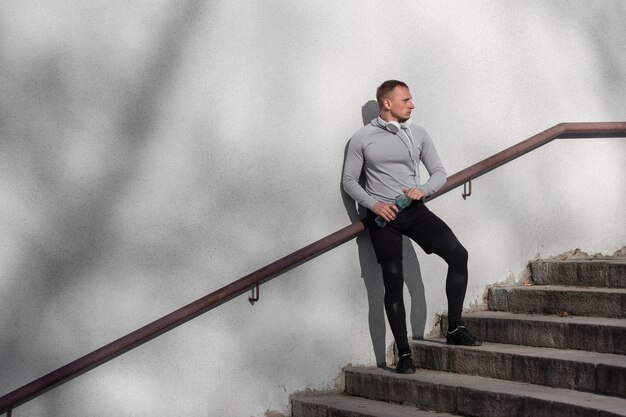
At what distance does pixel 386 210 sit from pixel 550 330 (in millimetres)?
1166

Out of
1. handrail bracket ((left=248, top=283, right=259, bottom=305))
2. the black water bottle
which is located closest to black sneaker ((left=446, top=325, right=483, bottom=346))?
the black water bottle

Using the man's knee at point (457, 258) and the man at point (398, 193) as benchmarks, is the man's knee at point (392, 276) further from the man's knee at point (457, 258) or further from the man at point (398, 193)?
the man's knee at point (457, 258)

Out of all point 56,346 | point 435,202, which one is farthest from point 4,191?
point 435,202

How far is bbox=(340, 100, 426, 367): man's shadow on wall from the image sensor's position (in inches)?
268

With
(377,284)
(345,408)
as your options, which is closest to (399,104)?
(377,284)

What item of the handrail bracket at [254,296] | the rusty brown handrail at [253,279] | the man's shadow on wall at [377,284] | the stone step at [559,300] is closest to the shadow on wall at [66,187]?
the rusty brown handrail at [253,279]

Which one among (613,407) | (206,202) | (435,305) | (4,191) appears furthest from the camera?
(435,305)

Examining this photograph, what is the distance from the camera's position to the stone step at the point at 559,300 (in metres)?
6.18

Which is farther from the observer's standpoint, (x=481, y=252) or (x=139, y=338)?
(x=481, y=252)

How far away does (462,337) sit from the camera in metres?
6.37

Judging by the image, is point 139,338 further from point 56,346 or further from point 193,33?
point 193,33

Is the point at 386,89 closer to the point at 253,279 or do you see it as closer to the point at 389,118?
the point at 389,118

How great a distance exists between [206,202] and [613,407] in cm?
256

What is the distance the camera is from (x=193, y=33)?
6.20 meters
